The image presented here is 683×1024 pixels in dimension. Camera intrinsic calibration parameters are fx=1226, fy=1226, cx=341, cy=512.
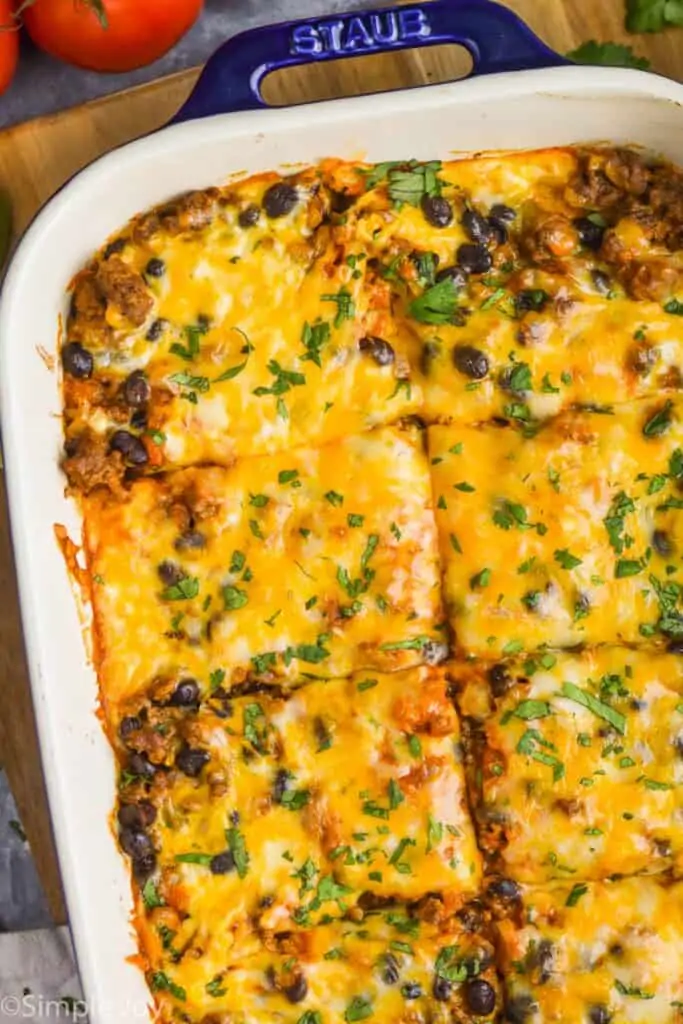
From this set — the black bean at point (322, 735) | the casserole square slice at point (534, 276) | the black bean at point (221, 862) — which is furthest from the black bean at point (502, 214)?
the black bean at point (221, 862)

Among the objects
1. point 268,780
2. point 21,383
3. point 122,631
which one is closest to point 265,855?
point 268,780

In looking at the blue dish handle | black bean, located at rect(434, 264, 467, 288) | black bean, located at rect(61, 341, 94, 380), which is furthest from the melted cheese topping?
the blue dish handle

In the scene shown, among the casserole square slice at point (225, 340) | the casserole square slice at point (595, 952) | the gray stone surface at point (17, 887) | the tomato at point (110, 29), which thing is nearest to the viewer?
the casserole square slice at point (595, 952)

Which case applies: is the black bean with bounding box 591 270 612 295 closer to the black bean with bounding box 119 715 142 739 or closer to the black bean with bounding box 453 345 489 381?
the black bean with bounding box 453 345 489 381

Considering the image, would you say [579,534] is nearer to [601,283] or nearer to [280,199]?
[601,283]

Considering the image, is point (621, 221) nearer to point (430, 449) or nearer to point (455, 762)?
point (430, 449)

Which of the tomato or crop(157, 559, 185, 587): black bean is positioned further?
the tomato

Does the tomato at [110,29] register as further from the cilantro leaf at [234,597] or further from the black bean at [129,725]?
the black bean at [129,725]
